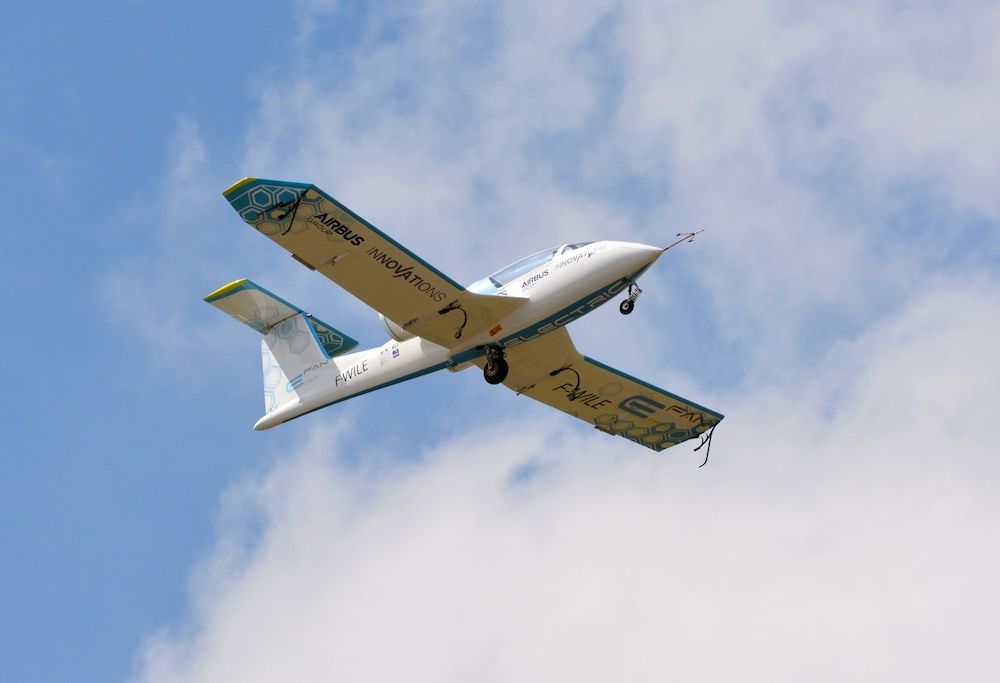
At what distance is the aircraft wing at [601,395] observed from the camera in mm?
32719

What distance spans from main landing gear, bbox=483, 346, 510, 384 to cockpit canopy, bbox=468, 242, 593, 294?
1.35 metres

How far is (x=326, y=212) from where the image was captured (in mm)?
27641

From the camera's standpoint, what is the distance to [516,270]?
101 feet

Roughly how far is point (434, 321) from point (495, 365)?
1803 mm

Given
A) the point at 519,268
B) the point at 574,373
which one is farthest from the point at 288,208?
the point at 574,373

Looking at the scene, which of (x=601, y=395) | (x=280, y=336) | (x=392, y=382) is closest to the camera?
(x=392, y=382)

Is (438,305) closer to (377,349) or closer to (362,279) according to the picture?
(362,279)

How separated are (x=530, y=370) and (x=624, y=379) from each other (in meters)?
2.55

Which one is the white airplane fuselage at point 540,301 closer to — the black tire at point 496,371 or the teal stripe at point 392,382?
the teal stripe at point 392,382

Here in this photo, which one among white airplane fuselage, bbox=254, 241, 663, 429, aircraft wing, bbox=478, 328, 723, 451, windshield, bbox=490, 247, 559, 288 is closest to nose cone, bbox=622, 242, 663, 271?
white airplane fuselage, bbox=254, 241, 663, 429

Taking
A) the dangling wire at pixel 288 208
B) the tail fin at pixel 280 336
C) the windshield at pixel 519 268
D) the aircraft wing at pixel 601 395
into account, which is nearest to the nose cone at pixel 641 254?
the windshield at pixel 519 268

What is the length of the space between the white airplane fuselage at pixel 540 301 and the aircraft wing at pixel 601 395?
39.6 inches

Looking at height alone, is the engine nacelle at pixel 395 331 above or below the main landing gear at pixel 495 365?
above

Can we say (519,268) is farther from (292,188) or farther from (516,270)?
(292,188)
